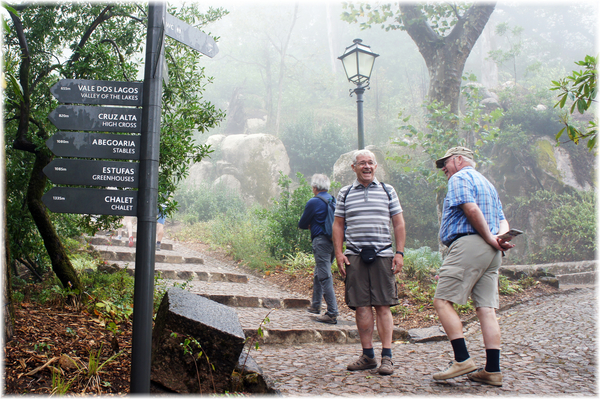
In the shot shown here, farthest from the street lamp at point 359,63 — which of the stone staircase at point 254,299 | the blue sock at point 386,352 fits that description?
the blue sock at point 386,352

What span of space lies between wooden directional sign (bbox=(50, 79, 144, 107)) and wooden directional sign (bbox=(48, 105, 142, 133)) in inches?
1.9

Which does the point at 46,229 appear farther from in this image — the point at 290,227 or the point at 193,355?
the point at 290,227

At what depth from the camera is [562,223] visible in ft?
42.7

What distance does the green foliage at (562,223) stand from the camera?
1237 centimetres

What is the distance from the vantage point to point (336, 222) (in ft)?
13.0

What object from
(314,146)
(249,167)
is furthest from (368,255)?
(314,146)

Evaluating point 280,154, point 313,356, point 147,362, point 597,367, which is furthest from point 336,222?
point 280,154

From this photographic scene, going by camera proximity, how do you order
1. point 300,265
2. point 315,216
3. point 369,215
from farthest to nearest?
point 300,265
point 315,216
point 369,215

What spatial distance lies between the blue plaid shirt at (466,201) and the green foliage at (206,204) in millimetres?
13976

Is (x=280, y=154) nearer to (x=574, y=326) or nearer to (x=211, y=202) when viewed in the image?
(x=211, y=202)

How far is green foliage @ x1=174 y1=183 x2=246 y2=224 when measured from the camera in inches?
686

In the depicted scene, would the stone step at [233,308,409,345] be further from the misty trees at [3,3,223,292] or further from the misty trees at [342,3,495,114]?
the misty trees at [342,3,495,114]

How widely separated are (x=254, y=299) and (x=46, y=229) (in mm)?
2966

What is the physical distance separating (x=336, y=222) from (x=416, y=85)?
28223mm
